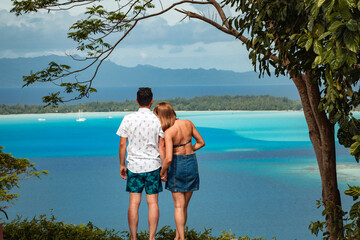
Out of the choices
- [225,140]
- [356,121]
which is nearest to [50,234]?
[356,121]

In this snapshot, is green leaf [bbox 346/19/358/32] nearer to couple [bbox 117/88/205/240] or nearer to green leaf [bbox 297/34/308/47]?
green leaf [bbox 297/34/308/47]

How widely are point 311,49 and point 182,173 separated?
Answer: 1.30 m

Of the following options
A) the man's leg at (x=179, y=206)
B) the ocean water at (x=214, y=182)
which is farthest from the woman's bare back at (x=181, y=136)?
the ocean water at (x=214, y=182)

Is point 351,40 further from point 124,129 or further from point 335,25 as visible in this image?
point 124,129

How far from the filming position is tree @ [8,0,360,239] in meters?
2.34

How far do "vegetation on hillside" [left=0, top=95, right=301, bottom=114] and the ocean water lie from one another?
684cm

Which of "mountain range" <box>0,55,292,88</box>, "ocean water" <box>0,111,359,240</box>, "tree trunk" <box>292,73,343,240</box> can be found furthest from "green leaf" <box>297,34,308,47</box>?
"mountain range" <box>0,55,292,88</box>

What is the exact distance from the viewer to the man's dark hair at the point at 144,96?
3725mm

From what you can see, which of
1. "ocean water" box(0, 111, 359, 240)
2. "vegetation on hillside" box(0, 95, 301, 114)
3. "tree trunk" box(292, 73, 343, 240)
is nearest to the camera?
"tree trunk" box(292, 73, 343, 240)

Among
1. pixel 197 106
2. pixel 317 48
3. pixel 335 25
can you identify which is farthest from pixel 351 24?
pixel 197 106

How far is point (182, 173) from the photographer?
387 cm

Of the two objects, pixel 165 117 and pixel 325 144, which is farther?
pixel 325 144

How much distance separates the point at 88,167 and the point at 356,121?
895 inches

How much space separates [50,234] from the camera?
16.9ft
